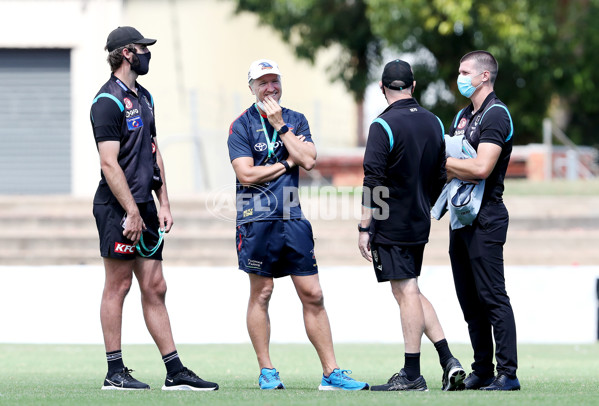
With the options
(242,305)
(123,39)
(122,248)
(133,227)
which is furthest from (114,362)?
(242,305)

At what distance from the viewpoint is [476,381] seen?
23.5 feet

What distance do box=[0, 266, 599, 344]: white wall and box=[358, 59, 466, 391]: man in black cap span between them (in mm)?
5687

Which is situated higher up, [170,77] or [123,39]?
[170,77]

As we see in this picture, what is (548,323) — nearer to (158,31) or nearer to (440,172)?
(440,172)

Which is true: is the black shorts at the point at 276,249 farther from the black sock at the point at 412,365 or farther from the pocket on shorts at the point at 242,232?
the black sock at the point at 412,365

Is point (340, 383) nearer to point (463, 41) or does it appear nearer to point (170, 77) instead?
point (463, 41)

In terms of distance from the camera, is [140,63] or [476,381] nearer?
[140,63]

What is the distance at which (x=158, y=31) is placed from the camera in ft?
79.9

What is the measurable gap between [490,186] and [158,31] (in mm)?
18391

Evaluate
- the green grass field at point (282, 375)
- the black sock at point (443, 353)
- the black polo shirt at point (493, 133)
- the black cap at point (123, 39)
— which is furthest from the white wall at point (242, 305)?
the black cap at point (123, 39)

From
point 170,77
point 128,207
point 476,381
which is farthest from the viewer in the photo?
point 170,77

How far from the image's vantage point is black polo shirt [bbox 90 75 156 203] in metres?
6.73

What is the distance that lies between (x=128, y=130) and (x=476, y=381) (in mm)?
2859

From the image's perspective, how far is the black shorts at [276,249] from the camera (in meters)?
6.88
